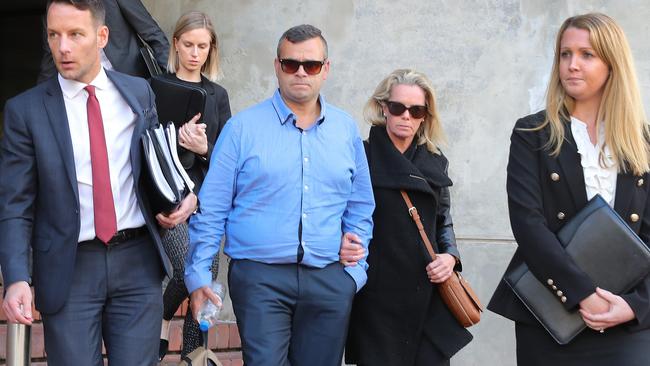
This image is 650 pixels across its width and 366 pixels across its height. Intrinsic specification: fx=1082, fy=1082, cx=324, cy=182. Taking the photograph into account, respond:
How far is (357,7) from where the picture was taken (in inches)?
272

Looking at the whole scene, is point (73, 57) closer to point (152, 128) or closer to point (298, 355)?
point (152, 128)

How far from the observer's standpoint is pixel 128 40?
6.18m

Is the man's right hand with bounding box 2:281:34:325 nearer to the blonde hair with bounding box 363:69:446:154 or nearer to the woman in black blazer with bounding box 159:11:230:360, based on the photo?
the woman in black blazer with bounding box 159:11:230:360

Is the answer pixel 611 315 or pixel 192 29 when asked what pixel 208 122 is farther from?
pixel 611 315

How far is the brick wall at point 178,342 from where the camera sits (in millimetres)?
6172

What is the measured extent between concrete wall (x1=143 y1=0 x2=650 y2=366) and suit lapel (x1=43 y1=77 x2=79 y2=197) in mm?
2942

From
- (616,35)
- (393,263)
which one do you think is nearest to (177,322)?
(393,263)

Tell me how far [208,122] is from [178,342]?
1.42 m

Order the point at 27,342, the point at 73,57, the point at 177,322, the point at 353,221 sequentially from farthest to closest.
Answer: the point at 177,322, the point at 353,221, the point at 27,342, the point at 73,57

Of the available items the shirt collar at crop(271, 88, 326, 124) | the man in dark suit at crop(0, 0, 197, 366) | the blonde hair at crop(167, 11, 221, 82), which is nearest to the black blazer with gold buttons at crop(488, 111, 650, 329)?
the shirt collar at crop(271, 88, 326, 124)

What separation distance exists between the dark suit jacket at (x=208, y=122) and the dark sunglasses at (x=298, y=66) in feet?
3.36

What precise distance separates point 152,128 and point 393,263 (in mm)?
1409

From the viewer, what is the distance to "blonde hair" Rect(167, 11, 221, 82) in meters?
5.86

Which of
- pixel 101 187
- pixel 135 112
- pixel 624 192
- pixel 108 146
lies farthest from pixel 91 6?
pixel 624 192
